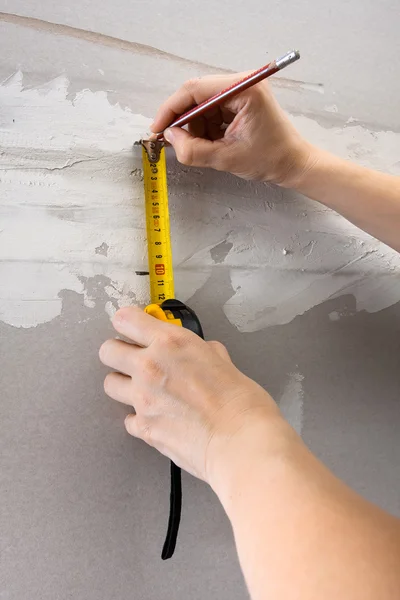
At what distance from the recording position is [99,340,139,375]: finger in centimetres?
85

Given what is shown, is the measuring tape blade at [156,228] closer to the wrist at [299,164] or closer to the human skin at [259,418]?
the human skin at [259,418]

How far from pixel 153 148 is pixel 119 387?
453 mm

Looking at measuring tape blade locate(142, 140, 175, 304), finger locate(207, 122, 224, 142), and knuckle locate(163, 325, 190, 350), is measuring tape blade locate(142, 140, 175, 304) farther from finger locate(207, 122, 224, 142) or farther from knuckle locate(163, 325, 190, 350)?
knuckle locate(163, 325, 190, 350)

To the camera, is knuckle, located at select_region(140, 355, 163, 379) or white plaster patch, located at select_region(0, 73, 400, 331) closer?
knuckle, located at select_region(140, 355, 163, 379)

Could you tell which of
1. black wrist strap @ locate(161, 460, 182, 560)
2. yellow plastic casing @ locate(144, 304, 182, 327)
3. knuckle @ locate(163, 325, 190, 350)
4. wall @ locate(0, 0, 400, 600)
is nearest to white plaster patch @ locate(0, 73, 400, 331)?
wall @ locate(0, 0, 400, 600)

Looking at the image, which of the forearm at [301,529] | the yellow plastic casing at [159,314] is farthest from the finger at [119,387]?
the forearm at [301,529]

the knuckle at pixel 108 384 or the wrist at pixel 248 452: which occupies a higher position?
the wrist at pixel 248 452

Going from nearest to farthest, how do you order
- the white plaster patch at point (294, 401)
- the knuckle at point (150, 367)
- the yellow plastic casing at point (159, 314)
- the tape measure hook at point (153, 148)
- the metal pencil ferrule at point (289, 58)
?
the metal pencil ferrule at point (289, 58), the knuckle at point (150, 367), the yellow plastic casing at point (159, 314), the tape measure hook at point (153, 148), the white plaster patch at point (294, 401)

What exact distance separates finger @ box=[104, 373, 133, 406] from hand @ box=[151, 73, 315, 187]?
0.41 meters

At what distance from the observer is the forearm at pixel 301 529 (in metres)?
0.55

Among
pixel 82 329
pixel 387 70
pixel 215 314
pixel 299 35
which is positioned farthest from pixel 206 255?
pixel 387 70

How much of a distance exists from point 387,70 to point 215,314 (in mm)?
719

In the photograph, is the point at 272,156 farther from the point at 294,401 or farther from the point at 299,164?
the point at 294,401

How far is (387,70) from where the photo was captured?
1.23 metres
